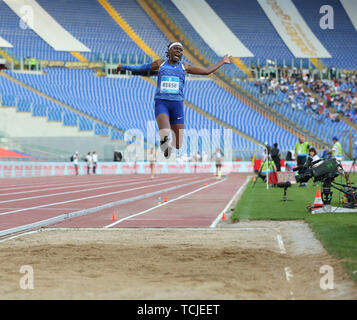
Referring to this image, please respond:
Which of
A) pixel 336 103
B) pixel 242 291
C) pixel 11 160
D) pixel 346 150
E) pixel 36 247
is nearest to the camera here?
pixel 242 291

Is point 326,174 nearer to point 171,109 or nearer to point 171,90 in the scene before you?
point 171,109

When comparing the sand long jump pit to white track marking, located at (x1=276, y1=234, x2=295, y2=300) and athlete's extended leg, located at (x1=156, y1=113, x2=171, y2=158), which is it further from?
athlete's extended leg, located at (x1=156, y1=113, x2=171, y2=158)

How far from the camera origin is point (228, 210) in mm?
13906

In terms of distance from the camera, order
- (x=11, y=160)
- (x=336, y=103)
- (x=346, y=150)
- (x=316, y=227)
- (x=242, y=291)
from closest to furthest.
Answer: (x=242, y=291)
(x=316, y=227)
(x=11, y=160)
(x=346, y=150)
(x=336, y=103)

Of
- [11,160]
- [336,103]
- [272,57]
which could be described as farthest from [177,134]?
[272,57]

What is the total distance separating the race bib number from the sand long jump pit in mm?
2241

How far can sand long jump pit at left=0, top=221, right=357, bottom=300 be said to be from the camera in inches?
206

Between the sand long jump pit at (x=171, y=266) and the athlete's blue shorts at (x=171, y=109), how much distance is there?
5.95 feet

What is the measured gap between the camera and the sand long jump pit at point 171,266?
5.23 m

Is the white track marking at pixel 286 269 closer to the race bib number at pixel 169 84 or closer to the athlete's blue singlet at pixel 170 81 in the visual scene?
the athlete's blue singlet at pixel 170 81

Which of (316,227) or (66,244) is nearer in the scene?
(66,244)

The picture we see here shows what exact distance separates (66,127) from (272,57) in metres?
19.6

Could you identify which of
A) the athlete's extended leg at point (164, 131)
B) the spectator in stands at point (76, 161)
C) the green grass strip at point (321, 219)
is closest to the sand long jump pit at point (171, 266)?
the green grass strip at point (321, 219)

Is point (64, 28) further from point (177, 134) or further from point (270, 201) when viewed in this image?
point (177, 134)
